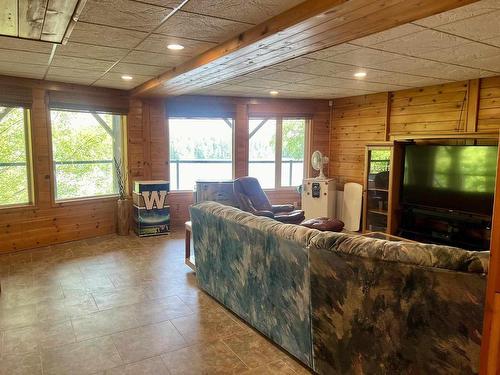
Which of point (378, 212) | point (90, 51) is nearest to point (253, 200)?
point (378, 212)

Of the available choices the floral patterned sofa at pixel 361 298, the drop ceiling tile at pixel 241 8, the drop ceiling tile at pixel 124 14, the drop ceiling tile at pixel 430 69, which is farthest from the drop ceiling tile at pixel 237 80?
the floral patterned sofa at pixel 361 298

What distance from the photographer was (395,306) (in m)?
1.78

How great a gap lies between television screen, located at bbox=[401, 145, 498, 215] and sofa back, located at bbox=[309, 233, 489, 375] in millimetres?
3375

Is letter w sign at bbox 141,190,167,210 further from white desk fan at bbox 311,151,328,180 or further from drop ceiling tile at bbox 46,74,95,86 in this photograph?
white desk fan at bbox 311,151,328,180

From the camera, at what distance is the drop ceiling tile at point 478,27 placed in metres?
2.38

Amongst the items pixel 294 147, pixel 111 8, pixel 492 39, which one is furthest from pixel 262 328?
pixel 294 147

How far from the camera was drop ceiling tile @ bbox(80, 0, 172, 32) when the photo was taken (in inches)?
87.7

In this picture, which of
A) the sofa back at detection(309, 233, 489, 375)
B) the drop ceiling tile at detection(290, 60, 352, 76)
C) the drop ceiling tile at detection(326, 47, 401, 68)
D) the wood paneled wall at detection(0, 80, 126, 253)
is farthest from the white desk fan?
the sofa back at detection(309, 233, 489, 375)

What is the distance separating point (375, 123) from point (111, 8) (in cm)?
477

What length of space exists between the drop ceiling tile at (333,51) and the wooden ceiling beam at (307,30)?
1.15 ft

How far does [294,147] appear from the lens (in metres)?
7.03

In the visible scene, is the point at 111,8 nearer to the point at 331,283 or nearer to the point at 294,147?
the point at 331,283

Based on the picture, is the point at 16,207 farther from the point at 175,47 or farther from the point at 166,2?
the point at 166,2

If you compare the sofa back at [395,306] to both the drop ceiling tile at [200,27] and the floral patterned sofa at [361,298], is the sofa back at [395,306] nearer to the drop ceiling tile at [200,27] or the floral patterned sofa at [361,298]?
the floral patterned sofa at [361,298]
